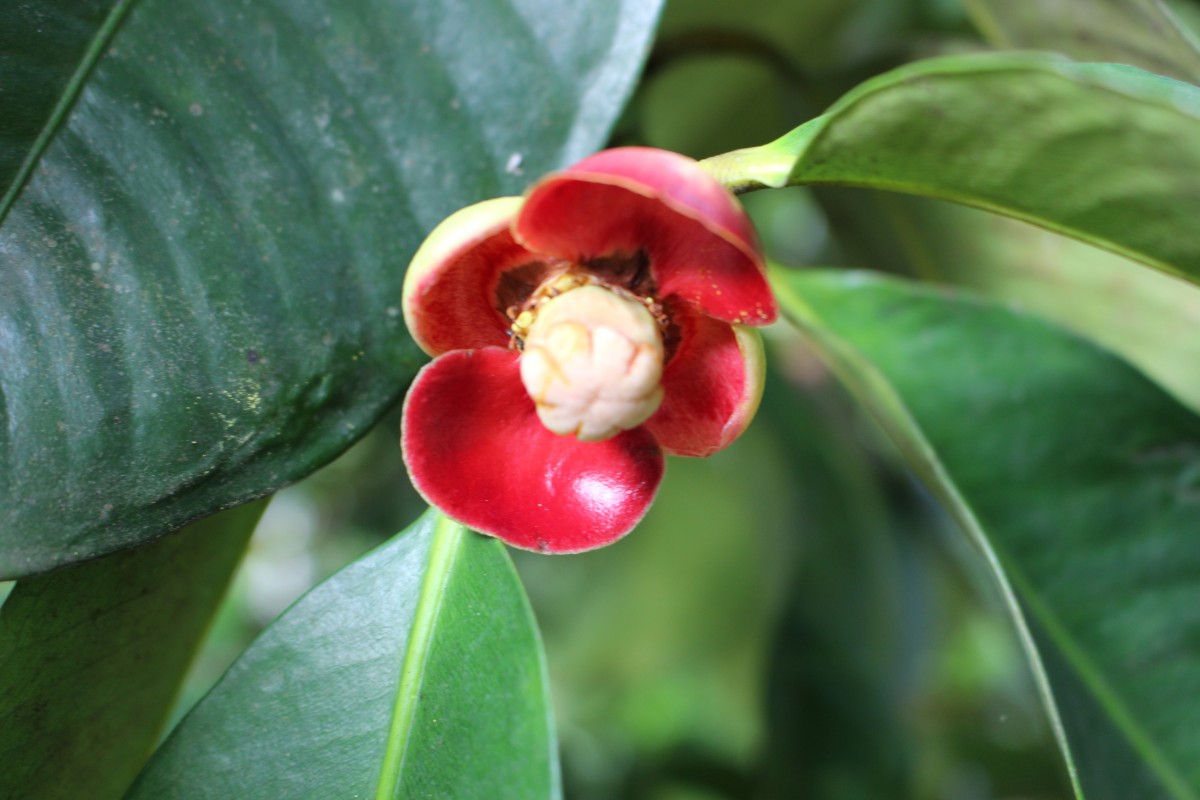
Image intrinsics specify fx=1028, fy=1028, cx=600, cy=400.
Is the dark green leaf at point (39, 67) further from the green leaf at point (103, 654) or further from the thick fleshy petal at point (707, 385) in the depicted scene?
the thick fleshy petal at point (707, 385)

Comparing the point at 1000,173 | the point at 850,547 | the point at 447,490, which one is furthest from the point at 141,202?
the point at 850,547

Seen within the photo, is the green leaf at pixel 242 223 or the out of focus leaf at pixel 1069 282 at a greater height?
the green leaf at pixel 242 223

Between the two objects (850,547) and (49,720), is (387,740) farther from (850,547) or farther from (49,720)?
(850,547)

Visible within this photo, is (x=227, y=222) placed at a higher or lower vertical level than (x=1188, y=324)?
higher

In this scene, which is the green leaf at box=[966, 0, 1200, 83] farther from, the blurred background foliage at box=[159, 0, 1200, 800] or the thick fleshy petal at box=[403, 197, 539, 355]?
the thick fleshy petal at box=[403, 197, 539, 355]

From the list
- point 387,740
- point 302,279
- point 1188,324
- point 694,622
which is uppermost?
point 302,279

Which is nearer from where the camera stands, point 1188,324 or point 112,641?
point 112,641

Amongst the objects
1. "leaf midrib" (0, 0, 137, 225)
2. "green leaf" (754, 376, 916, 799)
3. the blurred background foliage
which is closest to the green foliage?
"leaf midrib" (0, 0, 137, 225)

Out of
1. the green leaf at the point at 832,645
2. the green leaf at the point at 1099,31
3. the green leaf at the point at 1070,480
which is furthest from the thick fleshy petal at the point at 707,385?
the green leaf at the point at 832,645
